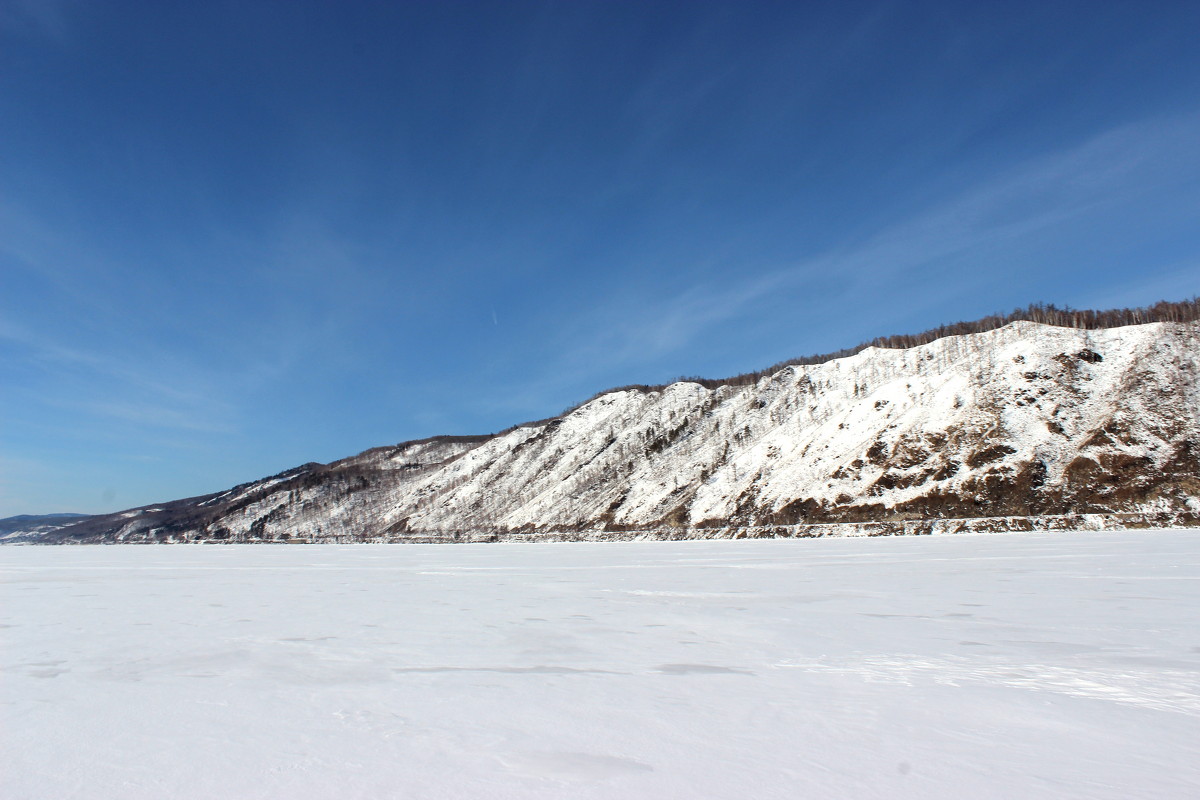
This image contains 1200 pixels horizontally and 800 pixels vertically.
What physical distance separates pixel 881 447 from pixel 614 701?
72376 mm

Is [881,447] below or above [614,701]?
above

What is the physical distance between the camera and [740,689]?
545 cm

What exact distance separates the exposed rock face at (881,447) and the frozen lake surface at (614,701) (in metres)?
55.8

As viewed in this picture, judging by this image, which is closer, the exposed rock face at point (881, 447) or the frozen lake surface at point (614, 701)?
the frozen lake surface at point (614, 701)

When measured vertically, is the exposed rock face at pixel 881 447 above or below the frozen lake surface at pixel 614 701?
above

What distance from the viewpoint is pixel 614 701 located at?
512 cm

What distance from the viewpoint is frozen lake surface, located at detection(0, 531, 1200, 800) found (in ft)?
11.4

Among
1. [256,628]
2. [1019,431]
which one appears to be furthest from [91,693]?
[1019,431]

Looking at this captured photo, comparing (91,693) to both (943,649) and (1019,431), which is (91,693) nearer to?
(943,649)

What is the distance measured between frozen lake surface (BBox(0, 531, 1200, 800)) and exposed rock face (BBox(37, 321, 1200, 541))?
183ft

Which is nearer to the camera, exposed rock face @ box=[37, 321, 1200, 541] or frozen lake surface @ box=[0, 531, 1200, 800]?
frozen lake surface @ box=[0, 531, 1200, 800]

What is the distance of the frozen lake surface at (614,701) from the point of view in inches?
137

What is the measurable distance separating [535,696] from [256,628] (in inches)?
229

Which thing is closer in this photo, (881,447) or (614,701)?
(614,701)
